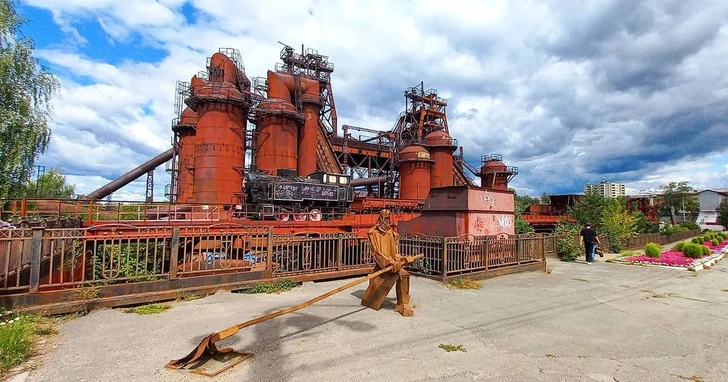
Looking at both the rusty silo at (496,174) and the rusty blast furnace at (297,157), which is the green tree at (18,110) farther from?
the rusty silo at (496,174)

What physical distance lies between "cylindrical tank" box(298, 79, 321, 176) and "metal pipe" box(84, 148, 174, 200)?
15.3 metres

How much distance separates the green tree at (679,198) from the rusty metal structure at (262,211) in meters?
53.7

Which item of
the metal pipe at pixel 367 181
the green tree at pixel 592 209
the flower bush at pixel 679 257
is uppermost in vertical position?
the metal pipe at pixel 367 181

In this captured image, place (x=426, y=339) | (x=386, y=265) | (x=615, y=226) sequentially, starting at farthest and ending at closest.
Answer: (x=615, y=226) < (x=386, y=265) < (x=426, y=339)

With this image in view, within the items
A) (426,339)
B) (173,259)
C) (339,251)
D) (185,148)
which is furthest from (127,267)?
(185,148)

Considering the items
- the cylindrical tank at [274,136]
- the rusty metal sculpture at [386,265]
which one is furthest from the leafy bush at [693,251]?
the cylindrical tank at [274,136]

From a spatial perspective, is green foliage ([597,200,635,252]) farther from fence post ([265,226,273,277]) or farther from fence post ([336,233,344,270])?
fence post ([265,226,273,277])

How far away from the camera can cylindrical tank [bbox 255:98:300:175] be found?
26.7 m

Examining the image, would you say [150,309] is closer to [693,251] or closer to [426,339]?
[426,339]

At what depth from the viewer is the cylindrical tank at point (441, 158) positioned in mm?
37188

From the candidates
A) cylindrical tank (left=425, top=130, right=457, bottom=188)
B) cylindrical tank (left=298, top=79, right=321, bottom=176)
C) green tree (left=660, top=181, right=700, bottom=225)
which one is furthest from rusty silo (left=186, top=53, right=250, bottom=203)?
green tree (left=660, top=181, right=700, bottom=225)

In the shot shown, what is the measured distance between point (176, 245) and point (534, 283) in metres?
9.36

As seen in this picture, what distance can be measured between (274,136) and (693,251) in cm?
2505

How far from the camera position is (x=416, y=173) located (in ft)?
115
